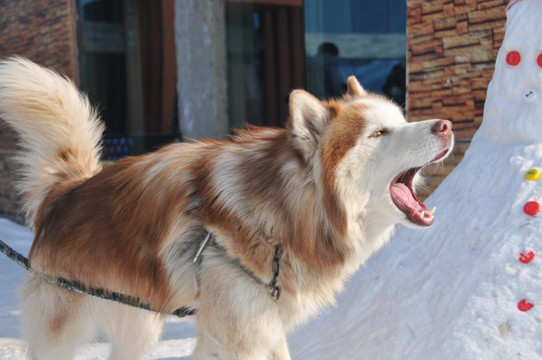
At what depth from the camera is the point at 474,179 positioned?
331cm

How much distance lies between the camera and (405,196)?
254 cm

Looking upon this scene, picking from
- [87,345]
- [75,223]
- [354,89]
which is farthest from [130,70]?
[354,89]

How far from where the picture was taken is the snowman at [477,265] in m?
2.71

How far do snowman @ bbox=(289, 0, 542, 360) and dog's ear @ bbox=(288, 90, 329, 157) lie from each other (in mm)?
1095

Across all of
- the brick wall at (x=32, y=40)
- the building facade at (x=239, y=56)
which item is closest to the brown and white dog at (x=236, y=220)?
the building facade at (x=239, y=56)

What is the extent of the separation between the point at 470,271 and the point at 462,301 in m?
0.18

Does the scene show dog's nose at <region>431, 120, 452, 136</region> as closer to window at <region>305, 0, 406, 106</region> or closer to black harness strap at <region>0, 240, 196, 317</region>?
black harness strap at <region>0, 240, 196, 317</region>

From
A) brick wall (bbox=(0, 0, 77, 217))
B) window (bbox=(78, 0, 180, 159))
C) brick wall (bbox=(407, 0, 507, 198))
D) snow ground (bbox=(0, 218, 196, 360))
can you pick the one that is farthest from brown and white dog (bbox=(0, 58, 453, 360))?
window (bbox=(78, 0, 180, 159))

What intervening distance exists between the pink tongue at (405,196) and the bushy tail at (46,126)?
5.33ft

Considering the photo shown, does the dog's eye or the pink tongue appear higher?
the dog's eye

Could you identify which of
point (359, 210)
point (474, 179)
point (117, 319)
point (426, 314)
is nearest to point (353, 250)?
point (359, 210)

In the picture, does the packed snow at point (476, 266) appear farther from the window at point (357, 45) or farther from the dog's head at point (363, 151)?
the window at point (357, 45)

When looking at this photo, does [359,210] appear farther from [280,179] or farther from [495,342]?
[495,342]

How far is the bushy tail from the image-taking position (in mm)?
3018
